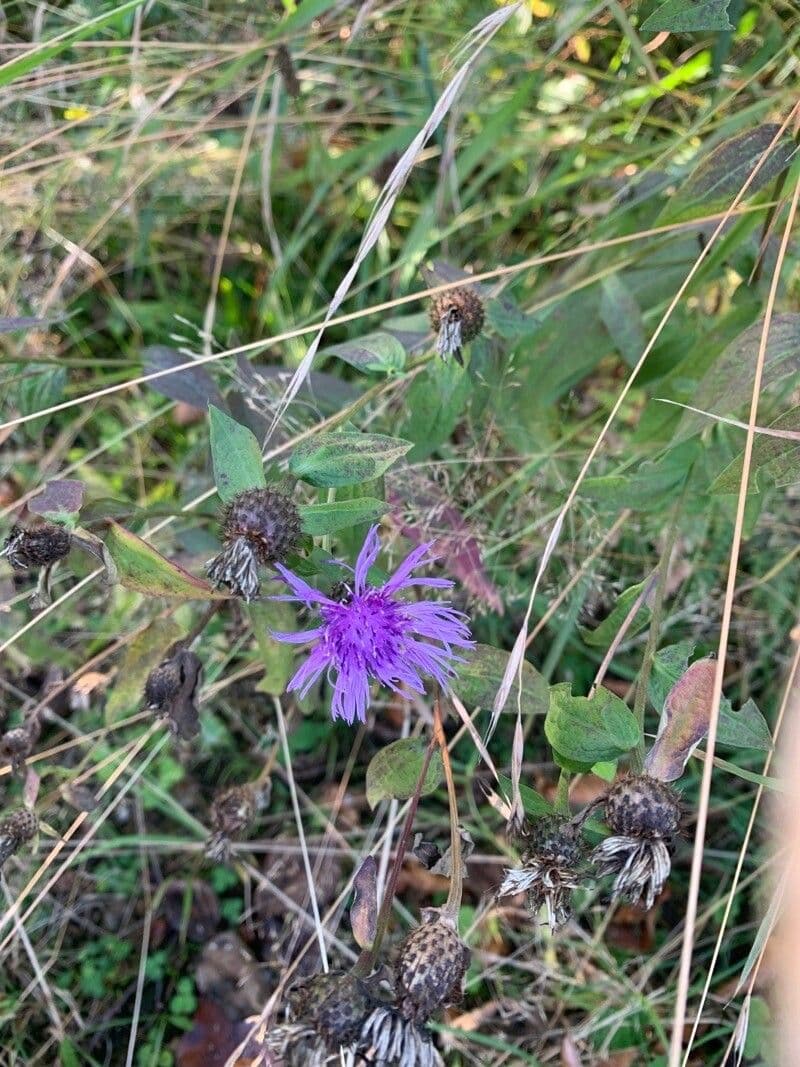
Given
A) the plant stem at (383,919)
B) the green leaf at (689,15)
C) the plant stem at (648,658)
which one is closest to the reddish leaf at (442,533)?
the plant stem at (648,658)

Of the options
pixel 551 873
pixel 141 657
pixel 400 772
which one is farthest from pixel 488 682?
pixel 141 657

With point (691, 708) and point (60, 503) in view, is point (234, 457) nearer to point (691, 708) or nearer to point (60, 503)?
point (60, 503)

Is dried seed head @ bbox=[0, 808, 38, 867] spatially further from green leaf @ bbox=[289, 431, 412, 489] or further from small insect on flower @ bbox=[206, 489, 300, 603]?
green leaf @ bbox=[289, 431, 412, 489]

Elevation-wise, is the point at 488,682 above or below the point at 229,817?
above

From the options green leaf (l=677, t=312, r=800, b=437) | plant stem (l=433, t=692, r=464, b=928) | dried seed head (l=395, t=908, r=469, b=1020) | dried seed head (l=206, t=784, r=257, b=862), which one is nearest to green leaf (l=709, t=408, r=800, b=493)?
green leaf (l=677, t=312, r=800, b=437)

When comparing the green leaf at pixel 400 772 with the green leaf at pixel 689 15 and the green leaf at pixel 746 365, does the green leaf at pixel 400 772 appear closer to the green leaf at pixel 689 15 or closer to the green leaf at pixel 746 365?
the green leaf at pixel 746 365

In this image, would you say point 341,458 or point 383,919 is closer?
point 383,919

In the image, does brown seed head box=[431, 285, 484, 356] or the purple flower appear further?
brown seed head box=[431, 285, 484, 356]

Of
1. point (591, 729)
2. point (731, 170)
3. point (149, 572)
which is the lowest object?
point (591, 729)
